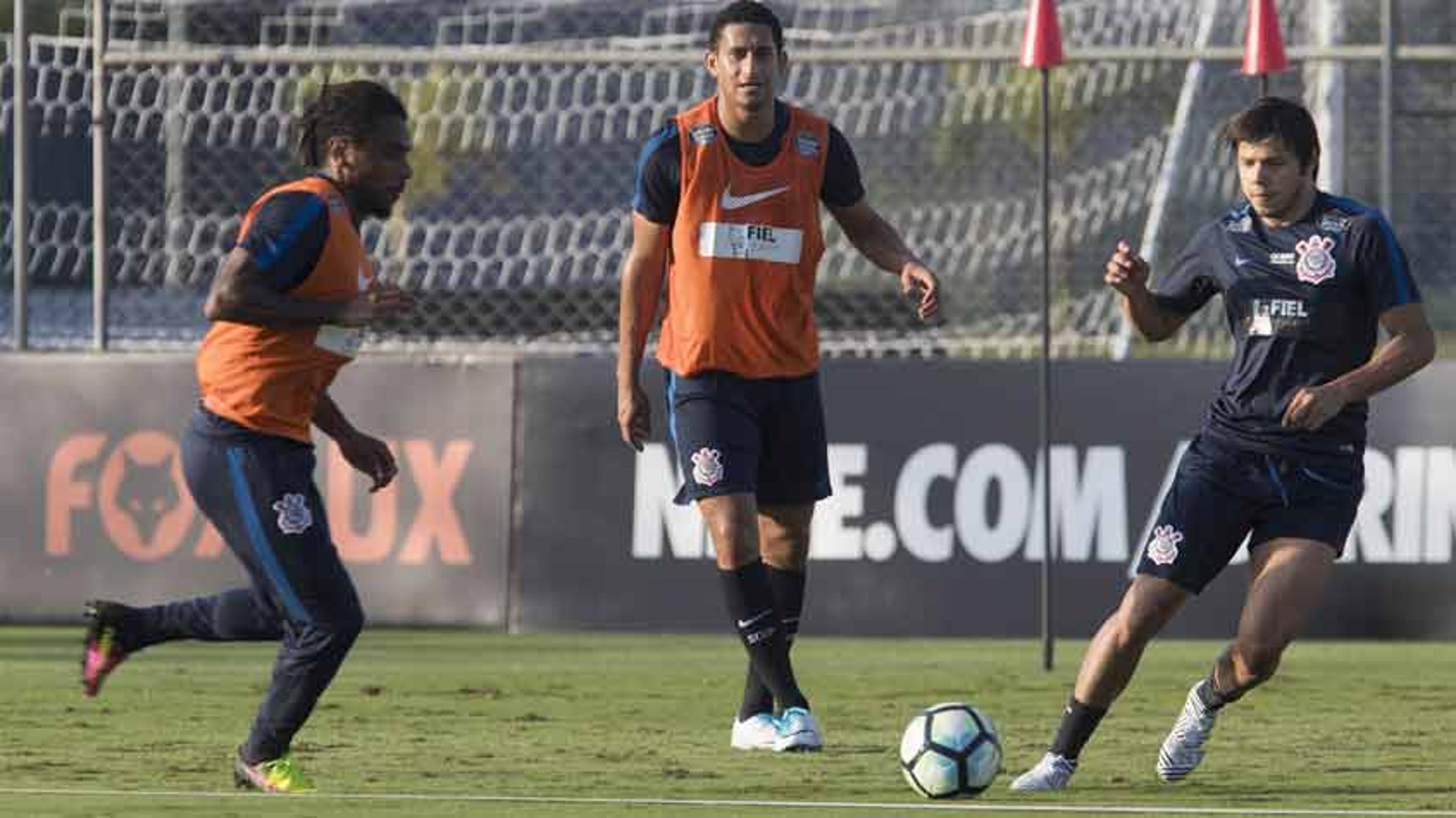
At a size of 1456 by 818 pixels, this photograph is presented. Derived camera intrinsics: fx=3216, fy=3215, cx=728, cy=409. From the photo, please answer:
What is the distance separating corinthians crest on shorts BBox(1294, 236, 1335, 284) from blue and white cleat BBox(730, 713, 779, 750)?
2.20m

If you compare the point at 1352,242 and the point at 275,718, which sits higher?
the point at 1352,242

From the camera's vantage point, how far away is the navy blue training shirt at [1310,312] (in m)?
8.75

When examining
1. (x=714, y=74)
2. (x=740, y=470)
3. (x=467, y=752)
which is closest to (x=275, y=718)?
(x=467, y=752)

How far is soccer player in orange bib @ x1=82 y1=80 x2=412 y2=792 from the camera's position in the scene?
8516 mm

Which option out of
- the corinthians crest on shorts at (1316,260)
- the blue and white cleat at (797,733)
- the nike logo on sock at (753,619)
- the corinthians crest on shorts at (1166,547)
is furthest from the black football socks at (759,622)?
the corinthians crest on shorts at (1316,260)

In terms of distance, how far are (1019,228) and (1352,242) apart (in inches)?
315

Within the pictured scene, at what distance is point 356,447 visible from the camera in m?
9.28

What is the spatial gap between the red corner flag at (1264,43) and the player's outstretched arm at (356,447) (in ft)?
17.2

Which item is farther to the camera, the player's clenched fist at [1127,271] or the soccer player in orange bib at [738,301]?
the soccer player in orange bib at [738,301]

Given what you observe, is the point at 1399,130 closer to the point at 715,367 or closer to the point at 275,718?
the point at 715,367

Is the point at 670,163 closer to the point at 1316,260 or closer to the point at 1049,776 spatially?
the point at 1316,260

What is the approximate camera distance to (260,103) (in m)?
16.3

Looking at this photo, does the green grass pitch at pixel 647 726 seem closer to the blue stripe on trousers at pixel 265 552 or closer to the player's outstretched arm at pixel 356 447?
the blue stripe on trousers at pixel 265 552

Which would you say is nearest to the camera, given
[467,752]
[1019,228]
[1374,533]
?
[467,752]
